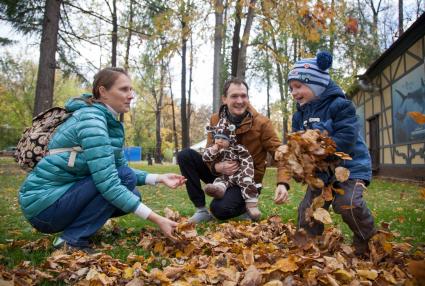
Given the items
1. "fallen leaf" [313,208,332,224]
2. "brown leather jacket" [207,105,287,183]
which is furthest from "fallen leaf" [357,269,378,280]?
"brown leather jacket" [207,105,287,183]

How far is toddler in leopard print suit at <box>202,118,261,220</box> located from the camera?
3867 mm

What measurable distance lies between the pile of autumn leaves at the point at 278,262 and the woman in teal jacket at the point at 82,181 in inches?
12.6

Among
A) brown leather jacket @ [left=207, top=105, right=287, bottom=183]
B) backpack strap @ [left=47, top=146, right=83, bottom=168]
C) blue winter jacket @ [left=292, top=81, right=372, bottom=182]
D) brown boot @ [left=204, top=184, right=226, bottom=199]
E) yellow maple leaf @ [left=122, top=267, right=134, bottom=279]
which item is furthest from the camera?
brown leather jacket @ [left=207, top=105, right=287, bottom=183]

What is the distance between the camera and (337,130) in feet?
8.29

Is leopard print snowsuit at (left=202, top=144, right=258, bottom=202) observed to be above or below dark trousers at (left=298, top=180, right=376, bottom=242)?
above

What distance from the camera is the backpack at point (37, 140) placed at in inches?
112

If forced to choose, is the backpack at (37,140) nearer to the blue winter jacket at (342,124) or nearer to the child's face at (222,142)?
the child's face at (222,142)

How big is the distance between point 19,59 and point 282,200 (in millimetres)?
34606

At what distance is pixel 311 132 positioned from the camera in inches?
84.4

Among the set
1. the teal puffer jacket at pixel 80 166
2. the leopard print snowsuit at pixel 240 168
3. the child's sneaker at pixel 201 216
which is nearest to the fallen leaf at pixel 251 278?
the teal puffer jacket at pixel 80 166

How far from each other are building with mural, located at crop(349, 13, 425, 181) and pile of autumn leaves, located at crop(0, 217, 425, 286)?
8.50 m

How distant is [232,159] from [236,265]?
1.88 m

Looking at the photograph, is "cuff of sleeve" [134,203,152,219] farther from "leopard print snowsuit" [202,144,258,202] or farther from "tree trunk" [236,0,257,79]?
"tree trunk" [236,0,257,79]

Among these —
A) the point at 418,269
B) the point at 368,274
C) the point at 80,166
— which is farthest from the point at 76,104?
the point at 418,269
